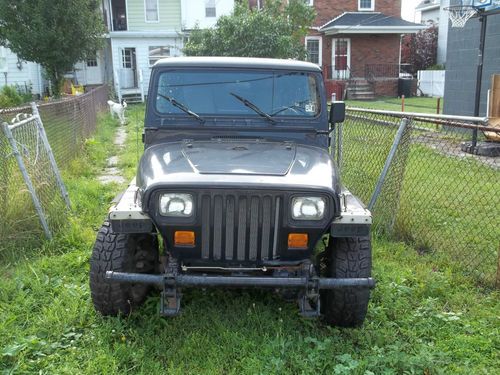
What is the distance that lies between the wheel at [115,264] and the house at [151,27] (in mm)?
21979

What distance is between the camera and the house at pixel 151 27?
2484 cm

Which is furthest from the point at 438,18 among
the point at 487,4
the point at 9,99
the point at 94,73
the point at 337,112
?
the point at 337,112

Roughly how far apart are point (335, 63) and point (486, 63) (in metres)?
14.6

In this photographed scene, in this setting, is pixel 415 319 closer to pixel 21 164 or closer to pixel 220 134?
pixel 220 134

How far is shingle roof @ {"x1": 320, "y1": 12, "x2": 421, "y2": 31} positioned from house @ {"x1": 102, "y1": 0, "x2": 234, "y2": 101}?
5185 mm

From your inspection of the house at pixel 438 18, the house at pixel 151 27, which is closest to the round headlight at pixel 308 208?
the house at pixel 151 27

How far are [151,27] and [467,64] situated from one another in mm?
16434

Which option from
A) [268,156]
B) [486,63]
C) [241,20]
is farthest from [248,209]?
[241,20]

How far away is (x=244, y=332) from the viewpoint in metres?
3.46

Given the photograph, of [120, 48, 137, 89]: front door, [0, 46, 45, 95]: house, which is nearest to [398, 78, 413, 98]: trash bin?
[120, 48, 137, 89]: front door

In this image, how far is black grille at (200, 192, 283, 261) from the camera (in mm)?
3049

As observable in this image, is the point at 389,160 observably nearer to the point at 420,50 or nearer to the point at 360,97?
the point at 360,97

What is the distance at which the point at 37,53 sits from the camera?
18156 mm

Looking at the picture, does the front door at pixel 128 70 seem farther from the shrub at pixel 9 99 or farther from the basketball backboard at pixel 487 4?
the basketball backboard at pixel 487 4
